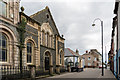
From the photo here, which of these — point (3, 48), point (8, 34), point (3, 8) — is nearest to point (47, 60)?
point (8, 34)

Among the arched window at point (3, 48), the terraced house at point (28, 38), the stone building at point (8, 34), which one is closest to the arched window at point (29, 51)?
the terraced house at point (28, 38)

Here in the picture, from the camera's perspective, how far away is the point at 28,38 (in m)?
18.0

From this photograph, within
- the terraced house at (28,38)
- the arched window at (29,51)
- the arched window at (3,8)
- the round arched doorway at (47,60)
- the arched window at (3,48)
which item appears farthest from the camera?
the round arched doorway at (47,60)

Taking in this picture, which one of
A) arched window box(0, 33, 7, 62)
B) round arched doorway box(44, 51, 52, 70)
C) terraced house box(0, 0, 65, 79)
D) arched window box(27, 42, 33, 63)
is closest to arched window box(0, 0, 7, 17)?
terraced house box(0, 0, 65, 79)

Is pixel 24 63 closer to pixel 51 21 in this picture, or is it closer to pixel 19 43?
pixel 19 43

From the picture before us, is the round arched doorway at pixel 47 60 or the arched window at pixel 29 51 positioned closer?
the arched window at pixel 29 51

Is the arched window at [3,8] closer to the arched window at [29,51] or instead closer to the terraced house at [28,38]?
the terraced house at [28,38]

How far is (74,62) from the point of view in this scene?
37.8 metres

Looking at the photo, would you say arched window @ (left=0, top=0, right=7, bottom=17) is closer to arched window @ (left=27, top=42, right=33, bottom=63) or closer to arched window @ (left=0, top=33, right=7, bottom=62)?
arched window @ (left=0, top=33, right=7, bottom=62)

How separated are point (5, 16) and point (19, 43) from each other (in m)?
A: 3.35

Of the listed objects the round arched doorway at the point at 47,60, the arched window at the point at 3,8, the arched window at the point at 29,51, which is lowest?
the round arched doorway at the point at 47,60

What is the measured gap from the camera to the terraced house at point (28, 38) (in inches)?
568

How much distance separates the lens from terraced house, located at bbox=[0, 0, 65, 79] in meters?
14.4

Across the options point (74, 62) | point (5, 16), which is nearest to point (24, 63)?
point (5, 16)
